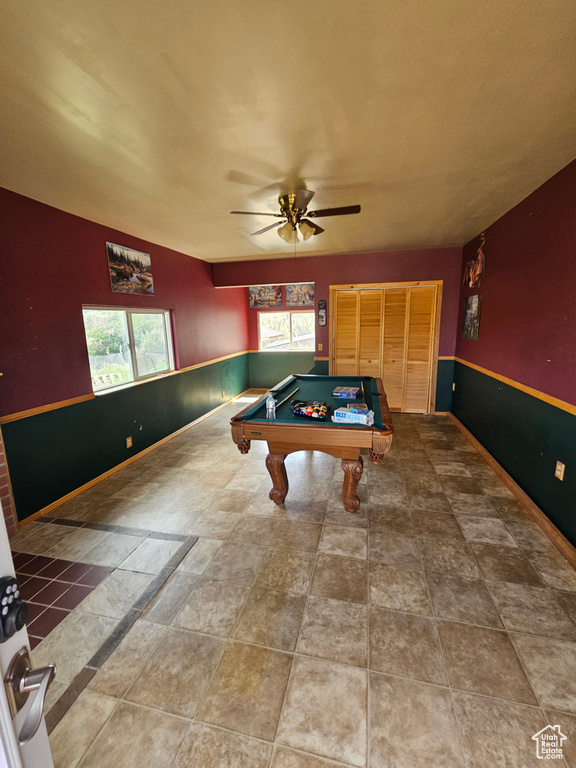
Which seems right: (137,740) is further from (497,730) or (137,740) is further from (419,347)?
(419,347)

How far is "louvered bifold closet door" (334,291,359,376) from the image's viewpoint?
18.0 feet

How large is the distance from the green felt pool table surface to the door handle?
1.98 metres

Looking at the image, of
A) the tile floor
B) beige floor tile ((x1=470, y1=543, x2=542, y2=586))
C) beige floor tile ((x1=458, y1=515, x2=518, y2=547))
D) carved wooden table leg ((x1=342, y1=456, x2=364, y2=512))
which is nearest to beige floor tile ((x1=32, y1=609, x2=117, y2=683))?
the tile floor

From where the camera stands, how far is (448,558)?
223 centimetres

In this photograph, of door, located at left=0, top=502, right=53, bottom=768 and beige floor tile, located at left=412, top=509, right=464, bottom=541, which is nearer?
door, located at left=0, top=502, right=53, bottom=768

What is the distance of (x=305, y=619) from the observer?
71.2 inches

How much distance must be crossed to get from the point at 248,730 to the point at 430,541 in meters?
1.63

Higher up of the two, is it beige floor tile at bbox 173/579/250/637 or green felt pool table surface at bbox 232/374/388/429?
green felt pool table surface at bbox 232/374/388/429

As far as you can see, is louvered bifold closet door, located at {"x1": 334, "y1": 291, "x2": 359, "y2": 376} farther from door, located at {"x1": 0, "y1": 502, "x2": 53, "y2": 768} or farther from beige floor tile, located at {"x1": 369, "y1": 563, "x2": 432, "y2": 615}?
door, located at {"x1": 0, "y1": 502, "x2": 53, "y2": 768}

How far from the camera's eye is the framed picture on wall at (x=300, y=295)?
7.15 m

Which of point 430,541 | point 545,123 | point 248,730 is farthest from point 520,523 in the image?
point 545,123

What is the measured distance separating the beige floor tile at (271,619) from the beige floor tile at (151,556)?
0.74m

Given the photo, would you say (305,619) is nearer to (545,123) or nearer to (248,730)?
(248,730)

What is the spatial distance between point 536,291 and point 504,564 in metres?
2.18
